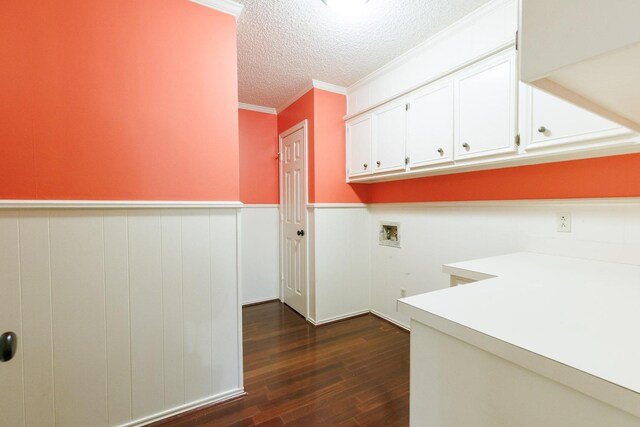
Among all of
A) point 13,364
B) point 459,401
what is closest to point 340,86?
point 459,401

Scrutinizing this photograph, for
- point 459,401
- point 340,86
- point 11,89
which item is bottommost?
point 459,401

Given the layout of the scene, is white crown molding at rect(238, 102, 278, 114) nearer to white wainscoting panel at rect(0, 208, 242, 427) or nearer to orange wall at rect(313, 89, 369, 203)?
orange wall at rect(313, 89, 369, 203)

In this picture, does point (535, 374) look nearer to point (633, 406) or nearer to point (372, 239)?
point (633, 406)

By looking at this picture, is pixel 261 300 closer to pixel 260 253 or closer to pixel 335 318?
pixel 260 253

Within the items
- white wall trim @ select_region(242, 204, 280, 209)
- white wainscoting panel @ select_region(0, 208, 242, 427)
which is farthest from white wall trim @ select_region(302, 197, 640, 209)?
white wainscoting panel @ select_region(0, 208, 242, 427)

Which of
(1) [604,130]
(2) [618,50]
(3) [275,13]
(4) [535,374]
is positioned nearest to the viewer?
(2) [618,50]

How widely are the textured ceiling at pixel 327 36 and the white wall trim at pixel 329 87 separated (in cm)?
5

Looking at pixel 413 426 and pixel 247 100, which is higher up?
pixel 247 100

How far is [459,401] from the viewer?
68cm

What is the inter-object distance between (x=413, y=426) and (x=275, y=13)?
2.21 metres

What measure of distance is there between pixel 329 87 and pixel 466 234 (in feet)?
6.23

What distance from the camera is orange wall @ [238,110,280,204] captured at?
11.3ft

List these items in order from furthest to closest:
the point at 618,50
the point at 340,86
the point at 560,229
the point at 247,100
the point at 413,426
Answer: the point at 247,100
the point at 340,86
the point at 560,229
the point at 413,426
the point at 618,50

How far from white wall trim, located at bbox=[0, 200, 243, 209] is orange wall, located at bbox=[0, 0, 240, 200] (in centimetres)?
3
